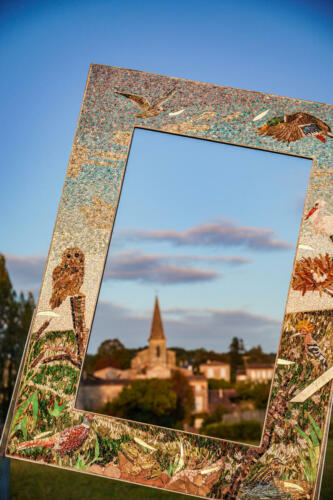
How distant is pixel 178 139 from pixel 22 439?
8.07ft

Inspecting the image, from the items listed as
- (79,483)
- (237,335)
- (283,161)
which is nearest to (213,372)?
(237,335)

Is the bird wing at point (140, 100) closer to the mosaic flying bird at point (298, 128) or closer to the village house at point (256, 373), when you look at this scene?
the mosaic flying bird at point (298, 128)

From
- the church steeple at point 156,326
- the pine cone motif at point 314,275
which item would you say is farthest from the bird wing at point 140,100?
the church steeple at point 156,326

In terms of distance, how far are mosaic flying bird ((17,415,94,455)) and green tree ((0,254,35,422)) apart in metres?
4.05

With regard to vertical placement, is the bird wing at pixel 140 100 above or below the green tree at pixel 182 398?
above

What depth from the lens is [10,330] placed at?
770 centimetres

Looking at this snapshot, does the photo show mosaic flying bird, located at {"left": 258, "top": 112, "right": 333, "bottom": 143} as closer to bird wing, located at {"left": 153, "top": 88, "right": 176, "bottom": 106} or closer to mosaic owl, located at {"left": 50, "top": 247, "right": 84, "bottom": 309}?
bird wing, located at {"left": 153, "top": 88, "right": 176, "bottom": 106}

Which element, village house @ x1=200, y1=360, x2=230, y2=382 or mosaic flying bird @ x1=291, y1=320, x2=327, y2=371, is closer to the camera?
mosaic flying bird @ x1=291, y1=320, x2=327, y2=371

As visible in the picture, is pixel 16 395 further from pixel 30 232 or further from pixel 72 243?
pixel 30 232

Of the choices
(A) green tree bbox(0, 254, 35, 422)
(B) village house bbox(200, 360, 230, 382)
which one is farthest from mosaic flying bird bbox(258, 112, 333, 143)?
(A) green tree bbox(0, 254, 35, 422)

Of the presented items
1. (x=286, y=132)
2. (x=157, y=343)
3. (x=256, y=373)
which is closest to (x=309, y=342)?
(x=256, y=373)

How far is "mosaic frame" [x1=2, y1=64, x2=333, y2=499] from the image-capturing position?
3.25 metres

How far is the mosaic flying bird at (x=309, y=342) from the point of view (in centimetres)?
328

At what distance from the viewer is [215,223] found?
4242mm
